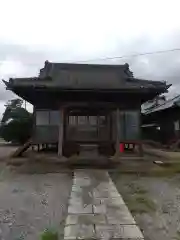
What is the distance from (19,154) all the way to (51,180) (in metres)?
5.66

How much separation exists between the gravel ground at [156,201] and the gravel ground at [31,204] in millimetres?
1317

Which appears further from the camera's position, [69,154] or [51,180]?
[69,154]

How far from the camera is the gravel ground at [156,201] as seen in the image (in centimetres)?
486

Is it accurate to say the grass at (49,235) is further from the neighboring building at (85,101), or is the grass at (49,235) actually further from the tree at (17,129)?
the tree at (17,129)

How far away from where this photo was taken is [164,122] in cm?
2769

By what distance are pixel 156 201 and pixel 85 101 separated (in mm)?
7467

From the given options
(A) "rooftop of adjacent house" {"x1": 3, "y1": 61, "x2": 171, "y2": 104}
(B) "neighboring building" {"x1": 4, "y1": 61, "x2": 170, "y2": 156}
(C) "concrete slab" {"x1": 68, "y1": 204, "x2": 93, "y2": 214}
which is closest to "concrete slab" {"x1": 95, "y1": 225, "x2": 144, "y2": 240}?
(C) "concrete slab" {"x1": 68, "y1": 204, "x2": 93, "y2": 214}

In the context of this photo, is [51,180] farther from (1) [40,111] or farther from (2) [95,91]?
(1) [40,111]

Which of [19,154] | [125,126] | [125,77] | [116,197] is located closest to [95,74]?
A: [125,77]

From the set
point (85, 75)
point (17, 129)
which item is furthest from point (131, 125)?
point (17, 129)

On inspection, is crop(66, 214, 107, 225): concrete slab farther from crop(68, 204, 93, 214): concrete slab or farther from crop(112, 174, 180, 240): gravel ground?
crop(112, 174, 180, 240): gravel ground

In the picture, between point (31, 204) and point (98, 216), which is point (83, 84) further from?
point (98, 216)

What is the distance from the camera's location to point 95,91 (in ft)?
42.6

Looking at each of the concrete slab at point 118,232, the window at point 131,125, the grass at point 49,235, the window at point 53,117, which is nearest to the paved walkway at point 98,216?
the concrete slab at point 118,232
